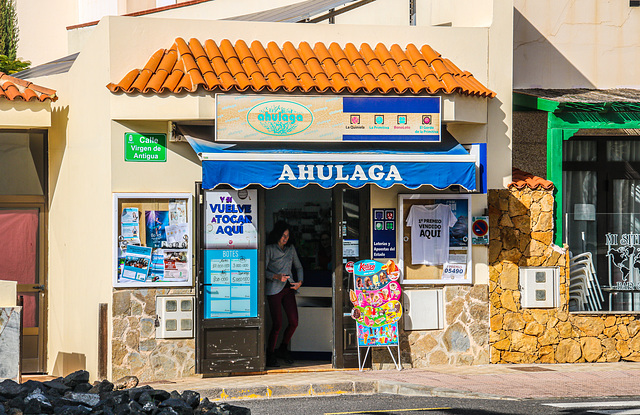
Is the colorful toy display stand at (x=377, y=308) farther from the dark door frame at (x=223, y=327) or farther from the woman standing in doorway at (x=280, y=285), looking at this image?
the dark door frame at (x=223, y=327)

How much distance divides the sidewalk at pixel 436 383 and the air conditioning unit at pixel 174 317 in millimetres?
663

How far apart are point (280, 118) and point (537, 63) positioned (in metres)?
5.79

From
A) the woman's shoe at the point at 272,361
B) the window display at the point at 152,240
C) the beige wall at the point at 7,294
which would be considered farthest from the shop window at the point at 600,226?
the beige wall at the point at 7,294

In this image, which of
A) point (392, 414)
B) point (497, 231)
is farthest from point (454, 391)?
point (497, 231)

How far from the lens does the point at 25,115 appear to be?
1384cm

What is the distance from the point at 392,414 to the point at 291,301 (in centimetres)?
425

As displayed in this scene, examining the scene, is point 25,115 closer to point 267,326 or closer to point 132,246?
point 132,246

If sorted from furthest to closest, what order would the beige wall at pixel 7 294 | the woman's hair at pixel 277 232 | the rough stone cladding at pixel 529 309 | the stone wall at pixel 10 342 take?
the woman's hair at pixel 277 232
the rough stone cladding at pixel 529 309
the beige wall at pixel 7 294
the stone wall at pixel 10 342

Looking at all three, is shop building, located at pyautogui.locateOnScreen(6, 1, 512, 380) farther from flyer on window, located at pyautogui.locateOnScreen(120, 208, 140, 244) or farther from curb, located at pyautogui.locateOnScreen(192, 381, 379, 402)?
curb, located at pyautogui.locateOnScreen(192, 381, 379, 402)

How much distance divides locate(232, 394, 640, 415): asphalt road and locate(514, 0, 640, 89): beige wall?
7.07m

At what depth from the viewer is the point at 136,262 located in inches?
502

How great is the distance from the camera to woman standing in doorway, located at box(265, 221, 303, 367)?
45.2 feet

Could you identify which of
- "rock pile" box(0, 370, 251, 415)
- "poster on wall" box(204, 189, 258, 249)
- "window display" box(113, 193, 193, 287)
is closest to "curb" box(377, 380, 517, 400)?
"poster on wall" box(204, 189, 258, 249)

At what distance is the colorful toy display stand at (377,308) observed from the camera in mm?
13102
